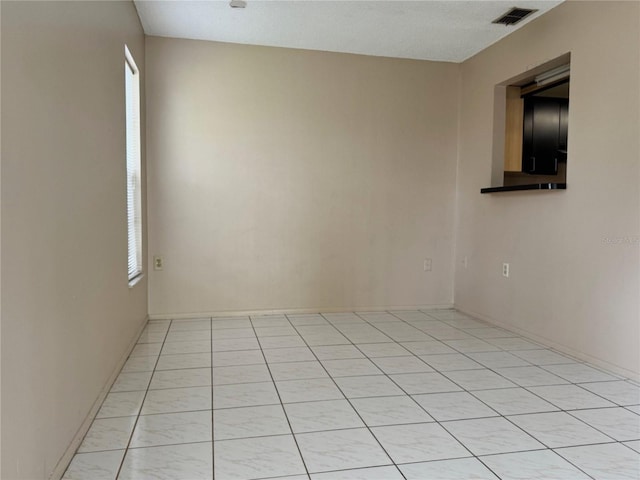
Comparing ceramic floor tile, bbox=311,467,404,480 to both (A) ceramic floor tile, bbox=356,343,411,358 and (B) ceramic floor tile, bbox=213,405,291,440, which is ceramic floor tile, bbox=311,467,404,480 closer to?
(B) ceramic floor tile, bbox=213,405,291,440

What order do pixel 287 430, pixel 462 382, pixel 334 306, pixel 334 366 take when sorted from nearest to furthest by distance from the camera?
pixel 287 430
pixel 462 382
pixel 334 366
pixel 334 306

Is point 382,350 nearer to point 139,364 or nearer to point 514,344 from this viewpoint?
point 514,344

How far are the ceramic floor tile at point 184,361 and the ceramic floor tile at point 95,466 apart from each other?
99cm

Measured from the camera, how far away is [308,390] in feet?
7.80

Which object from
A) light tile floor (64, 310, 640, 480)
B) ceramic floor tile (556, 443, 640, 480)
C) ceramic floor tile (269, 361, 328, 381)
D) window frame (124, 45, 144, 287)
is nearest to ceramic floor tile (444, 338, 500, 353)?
light tile floor (64, 310, 640, 480)

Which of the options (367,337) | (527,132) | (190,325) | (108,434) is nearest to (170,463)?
(108,434)

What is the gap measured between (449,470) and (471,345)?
5.67ft

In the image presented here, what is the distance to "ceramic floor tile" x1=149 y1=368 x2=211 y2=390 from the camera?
2.44 meters

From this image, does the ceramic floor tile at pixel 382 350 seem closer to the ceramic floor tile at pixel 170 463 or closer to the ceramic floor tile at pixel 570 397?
the ceramic floor tile at pixel 570 397

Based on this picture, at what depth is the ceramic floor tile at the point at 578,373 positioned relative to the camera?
259cm

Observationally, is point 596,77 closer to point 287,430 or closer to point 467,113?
point 467,113

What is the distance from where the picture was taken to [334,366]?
2.77m

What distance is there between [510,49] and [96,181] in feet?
10.9

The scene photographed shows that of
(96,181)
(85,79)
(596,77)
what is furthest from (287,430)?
(596,77)
